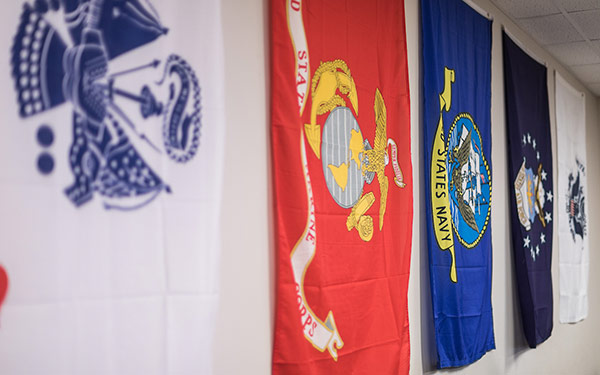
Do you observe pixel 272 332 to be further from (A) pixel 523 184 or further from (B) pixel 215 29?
(A) pixel 523 184

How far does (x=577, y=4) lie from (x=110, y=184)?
11.9 ft

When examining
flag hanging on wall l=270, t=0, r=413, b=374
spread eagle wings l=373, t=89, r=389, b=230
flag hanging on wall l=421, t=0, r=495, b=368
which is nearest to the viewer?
flag hanging on wall l=270, t=0, r=413, b=374

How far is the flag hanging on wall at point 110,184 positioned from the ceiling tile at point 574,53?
4102 millimetres

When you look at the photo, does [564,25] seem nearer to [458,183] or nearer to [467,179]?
[467,179]

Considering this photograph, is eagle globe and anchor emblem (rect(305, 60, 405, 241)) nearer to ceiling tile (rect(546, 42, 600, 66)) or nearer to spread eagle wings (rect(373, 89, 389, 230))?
spread eagle wings (rect(373, 89, 389, 230))

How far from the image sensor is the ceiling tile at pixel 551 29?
15.0 feet

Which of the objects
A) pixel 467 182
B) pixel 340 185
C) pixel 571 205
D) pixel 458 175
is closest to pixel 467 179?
pixel 467 182

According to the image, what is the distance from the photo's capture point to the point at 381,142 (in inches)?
106

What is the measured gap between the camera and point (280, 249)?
6.95 ft

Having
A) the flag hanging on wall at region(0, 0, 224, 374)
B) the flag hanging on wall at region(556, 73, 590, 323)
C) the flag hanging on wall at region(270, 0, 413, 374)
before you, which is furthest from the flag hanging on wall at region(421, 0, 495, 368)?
the flag hanging on wall at region(556, 73, 590, 323)

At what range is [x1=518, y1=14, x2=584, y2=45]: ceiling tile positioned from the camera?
4582 millimetres

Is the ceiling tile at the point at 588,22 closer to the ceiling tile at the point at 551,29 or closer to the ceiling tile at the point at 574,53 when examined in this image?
the ceiling tile at the point at 551,29

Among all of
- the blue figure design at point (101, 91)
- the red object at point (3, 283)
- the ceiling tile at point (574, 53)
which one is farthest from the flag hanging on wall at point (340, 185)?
the ceiling tile at point (574, 53)

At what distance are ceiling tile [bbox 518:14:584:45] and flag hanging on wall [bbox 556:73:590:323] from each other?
1.68 feet
